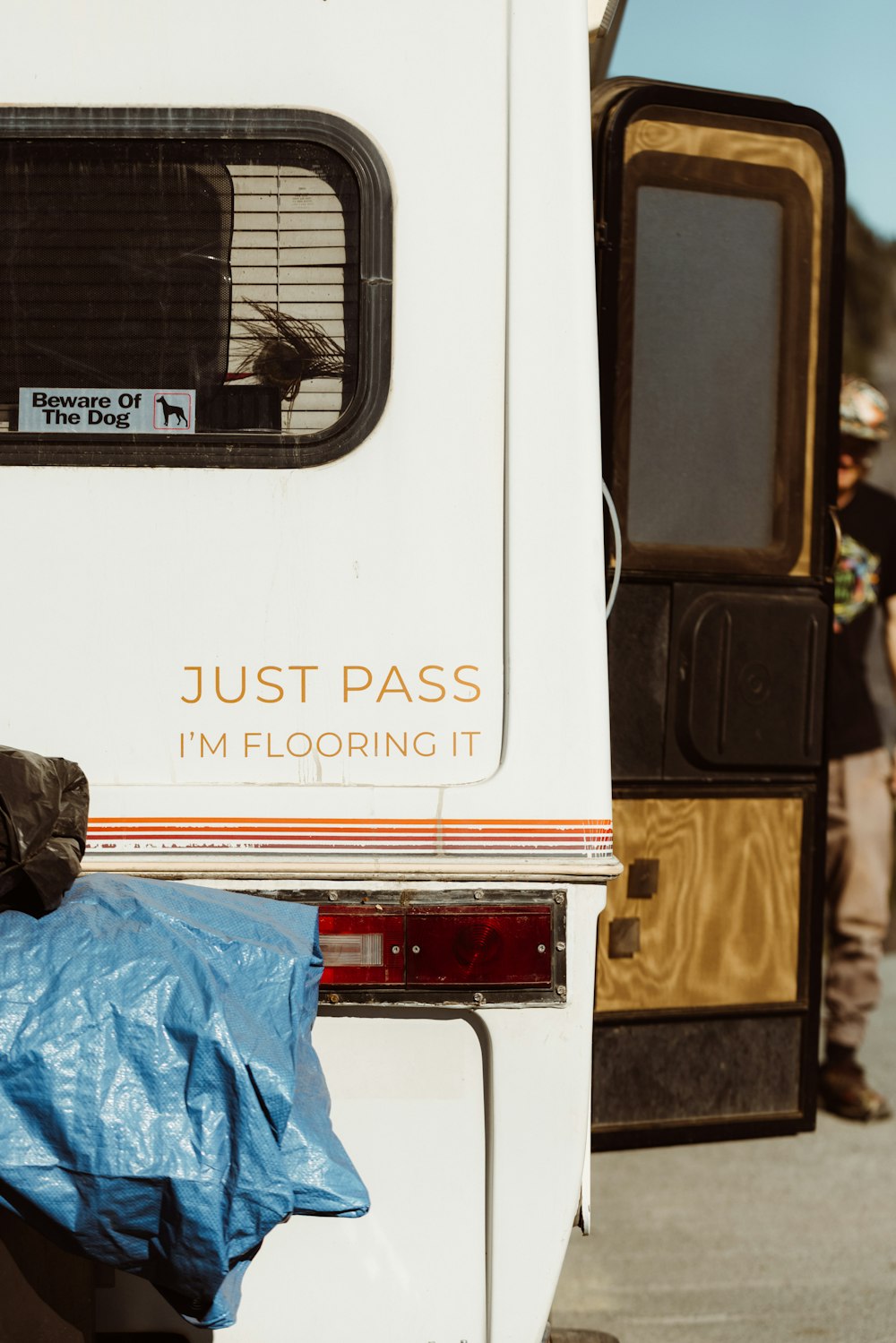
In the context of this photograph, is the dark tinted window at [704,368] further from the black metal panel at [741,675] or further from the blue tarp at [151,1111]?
the blue tarp at [151,1111]

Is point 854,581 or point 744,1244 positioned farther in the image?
point 854,581

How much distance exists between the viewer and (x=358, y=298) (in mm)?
2264

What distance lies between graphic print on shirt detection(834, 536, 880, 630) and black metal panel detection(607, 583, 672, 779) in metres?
2.10

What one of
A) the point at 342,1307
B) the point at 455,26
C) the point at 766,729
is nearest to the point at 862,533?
the point at 766,729

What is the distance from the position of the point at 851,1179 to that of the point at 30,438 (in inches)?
138

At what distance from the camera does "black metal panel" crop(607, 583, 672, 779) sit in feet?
11.1

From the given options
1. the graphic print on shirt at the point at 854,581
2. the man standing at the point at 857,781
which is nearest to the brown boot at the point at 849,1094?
the man standing at the point at 857,781

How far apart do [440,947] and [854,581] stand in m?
3.54

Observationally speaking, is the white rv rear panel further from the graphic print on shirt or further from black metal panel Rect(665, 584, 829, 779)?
the graphic print on shirt

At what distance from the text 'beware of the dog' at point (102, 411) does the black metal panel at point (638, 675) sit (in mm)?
1386

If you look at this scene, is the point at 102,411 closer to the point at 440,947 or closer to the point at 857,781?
the point at 440,947

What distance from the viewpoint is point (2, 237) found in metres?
2.28

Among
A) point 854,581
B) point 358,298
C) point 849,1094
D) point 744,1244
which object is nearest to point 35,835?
point 358,298

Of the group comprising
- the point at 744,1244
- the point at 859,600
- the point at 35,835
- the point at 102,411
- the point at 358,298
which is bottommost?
the point at 744,1244
